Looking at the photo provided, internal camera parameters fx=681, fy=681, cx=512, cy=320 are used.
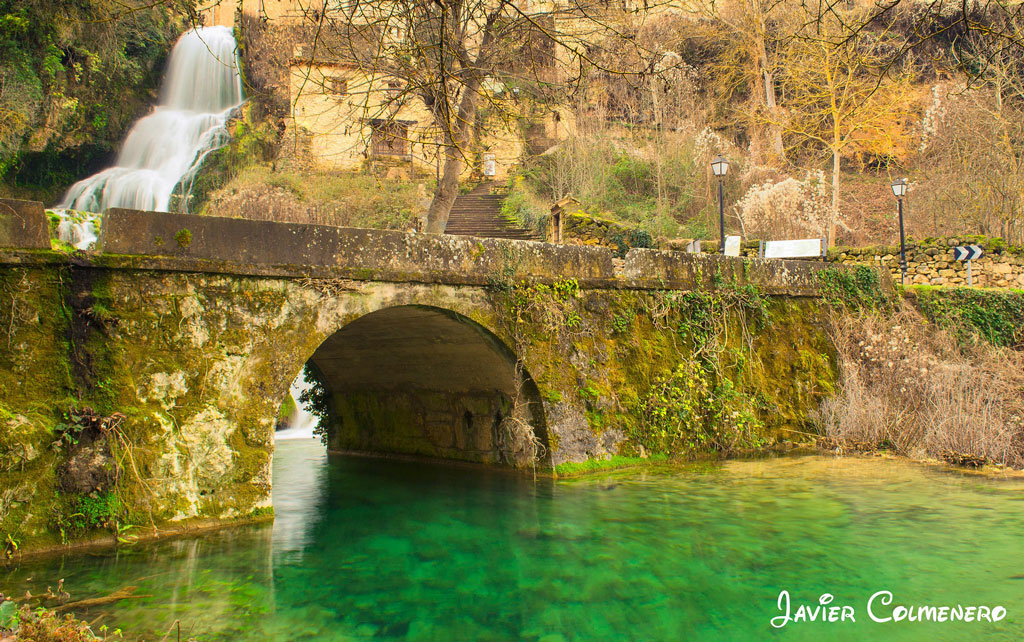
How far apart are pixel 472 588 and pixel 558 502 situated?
216 centimetres

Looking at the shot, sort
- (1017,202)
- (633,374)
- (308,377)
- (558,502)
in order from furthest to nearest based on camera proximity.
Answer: (1017,202)
(308,377)
(633,374)
(558,502)

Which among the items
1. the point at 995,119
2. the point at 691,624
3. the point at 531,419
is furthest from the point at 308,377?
the point at 995,119

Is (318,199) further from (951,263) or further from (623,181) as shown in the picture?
(951,263)

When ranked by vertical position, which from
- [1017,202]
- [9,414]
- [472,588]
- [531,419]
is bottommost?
[472,588]

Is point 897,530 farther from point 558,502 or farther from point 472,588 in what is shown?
point 472,588

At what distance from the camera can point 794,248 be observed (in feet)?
48.2

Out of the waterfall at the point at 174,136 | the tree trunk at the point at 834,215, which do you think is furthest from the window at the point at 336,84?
the tree trunk at the point at 834,215

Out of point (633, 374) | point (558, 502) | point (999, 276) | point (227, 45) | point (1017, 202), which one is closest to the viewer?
point (558, 502)

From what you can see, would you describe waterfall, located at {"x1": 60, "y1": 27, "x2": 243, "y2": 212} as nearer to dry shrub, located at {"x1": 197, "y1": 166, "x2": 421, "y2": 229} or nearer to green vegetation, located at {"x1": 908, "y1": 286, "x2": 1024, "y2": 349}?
dry shrub, located at {"x1": 197, "y1": 166, "x2": 421, "y2": 229}

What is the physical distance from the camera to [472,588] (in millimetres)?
4641

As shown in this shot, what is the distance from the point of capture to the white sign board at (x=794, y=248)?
14.2 metres

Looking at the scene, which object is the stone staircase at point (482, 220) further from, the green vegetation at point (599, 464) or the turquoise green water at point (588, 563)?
the turquoise green water at point (588, 563)

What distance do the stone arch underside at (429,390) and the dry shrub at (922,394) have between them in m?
4.53

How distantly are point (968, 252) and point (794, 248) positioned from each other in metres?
4.12
